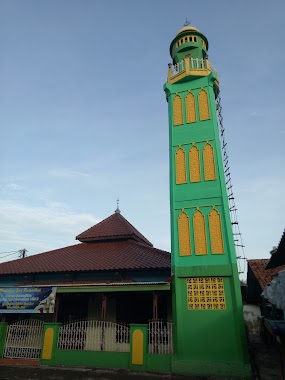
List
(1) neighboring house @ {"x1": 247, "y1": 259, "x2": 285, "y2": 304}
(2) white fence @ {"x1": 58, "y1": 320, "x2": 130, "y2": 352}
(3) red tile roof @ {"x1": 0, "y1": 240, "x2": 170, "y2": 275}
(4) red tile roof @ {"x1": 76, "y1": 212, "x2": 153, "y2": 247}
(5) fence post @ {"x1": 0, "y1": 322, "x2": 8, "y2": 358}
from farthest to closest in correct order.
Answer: (4) red tile roof @ {"x1": 76, "y1": 212, "x2": 153, "y2": 247}
(1) neighboring house @ {"x1": 247, "y1": 259, "x2": 285, "y2": 304}
(3) red tile roof @ {"x1": 0, "y1": 240, "x2": 170, "y2": 275}
(5) fence post @ {"x1": 0, "y1": 322, "x2": 8, "y2": 358}
(2) white fence @ {"x1": 58, "y1": 320, "x2": 130, "y2": 352}

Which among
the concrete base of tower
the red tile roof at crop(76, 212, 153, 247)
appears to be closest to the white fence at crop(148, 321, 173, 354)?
the concrete base of tower

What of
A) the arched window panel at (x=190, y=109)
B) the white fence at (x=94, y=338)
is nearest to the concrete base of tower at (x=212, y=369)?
the white fence at (x=94, y=338)

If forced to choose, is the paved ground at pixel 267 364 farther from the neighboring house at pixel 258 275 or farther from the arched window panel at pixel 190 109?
the arched window panel at pixel 190 109

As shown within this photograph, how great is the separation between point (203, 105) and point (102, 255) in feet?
29.0

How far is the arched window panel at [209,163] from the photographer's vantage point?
37.6ft

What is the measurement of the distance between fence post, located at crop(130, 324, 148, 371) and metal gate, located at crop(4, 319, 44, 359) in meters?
3.82

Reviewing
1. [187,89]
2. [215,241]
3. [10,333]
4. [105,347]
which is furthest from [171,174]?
[10,333]

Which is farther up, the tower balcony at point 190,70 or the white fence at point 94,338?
the tower balcony at point 190,70

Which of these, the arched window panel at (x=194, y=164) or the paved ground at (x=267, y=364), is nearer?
the paved ground at (x=267, y=364)

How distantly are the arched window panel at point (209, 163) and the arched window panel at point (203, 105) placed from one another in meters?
1.45

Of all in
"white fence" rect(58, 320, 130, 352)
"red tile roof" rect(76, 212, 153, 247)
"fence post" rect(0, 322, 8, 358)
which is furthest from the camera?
"red tile roof" rect(76, 212, 153, 247)

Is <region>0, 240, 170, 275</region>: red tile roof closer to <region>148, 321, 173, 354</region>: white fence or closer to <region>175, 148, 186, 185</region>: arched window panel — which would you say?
<region>148, 321, 173, 354</region>: white fence

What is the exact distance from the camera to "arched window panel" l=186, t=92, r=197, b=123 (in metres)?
12.7

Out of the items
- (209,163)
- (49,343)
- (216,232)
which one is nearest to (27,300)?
(49,343)
